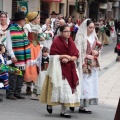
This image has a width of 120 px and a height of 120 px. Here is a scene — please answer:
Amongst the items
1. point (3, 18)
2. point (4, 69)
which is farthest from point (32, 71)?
→ point (3, 18)

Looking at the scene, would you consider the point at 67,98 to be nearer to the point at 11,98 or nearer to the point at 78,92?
the point at 78,92

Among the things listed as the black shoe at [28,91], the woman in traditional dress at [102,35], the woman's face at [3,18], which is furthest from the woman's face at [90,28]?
the woman in traditional dress at [102,35]

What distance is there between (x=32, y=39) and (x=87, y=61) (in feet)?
7.22

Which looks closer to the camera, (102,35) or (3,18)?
(3,18)

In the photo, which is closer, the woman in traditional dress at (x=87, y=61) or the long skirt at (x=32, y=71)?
the woman in traditional dress at (x=87, y=61)

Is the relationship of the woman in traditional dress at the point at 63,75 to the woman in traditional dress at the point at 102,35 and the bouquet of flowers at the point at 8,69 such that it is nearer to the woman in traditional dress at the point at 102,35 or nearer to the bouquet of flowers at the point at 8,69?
the bouquet of flowers at the point at 8,69

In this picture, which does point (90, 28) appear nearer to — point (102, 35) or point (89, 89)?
point (89, 89)

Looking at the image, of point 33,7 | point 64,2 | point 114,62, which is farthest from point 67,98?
point 64,2

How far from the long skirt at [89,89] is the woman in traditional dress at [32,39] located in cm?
194

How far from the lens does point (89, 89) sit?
31.3ft

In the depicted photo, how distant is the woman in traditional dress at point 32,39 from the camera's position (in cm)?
1123

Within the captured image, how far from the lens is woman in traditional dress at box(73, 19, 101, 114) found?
9461 mm

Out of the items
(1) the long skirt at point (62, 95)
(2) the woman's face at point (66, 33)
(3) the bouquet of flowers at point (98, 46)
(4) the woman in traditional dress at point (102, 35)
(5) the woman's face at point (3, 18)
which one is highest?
(5) the woman's face at point (3, 18)

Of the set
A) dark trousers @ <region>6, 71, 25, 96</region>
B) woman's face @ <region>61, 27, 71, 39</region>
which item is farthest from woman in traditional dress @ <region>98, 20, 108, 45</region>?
woman's face @ <region>61, 27, 71, 39</region>
